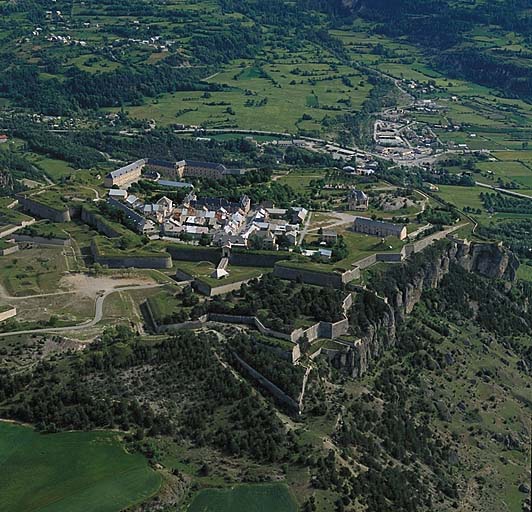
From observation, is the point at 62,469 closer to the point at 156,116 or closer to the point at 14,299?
the point at 14,299

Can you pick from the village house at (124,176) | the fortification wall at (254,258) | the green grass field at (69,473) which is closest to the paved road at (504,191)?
the village house at (124,176)

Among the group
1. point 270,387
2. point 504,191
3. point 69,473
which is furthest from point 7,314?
point 504,191

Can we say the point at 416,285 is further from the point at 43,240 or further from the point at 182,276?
the point at 43,240

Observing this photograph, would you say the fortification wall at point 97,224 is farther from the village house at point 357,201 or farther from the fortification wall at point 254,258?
the village house at point 357,201

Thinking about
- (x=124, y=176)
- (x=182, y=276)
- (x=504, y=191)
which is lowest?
(x=504, y=191)

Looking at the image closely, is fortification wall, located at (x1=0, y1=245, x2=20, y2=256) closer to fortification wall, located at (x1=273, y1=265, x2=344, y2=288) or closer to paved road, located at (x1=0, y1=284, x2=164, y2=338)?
paved road, located at (x1=0, y1=284, x2=164, y2=338)

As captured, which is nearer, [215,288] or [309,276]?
[215,288]
